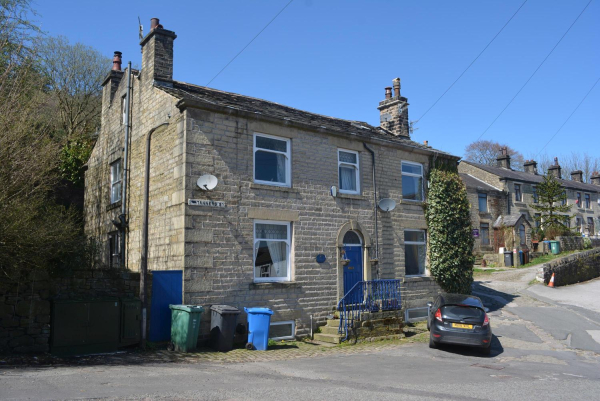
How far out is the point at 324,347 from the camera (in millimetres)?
12164

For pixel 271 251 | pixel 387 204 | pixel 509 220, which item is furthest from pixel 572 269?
pixel 271 251

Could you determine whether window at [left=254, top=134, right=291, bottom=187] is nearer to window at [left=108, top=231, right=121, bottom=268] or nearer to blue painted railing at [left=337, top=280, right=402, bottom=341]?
blue painted railing at [left=337, top=280, right=402, bottom=341]

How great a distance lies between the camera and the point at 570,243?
35312 millimetres

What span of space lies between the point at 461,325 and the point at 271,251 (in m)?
5.23

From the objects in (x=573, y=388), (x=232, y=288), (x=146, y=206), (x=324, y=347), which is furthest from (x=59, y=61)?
(x=573, y=388)

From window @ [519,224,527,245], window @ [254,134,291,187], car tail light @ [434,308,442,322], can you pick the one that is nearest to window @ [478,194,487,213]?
window @ [519,224,527,245]

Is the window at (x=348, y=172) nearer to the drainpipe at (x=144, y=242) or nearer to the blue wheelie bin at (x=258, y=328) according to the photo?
the blue wheelie bin at (x=258, y=328)

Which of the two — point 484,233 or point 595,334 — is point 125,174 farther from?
point 484,233

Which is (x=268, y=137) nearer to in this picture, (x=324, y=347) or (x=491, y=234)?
(x=324, y=347)

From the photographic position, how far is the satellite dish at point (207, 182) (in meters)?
11.6

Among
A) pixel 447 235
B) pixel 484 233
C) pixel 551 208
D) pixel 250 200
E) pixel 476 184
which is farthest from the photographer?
pixel 476 184

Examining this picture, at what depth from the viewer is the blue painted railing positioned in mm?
13070

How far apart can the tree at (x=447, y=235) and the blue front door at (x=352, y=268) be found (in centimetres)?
360

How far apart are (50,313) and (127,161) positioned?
21.2 ft
